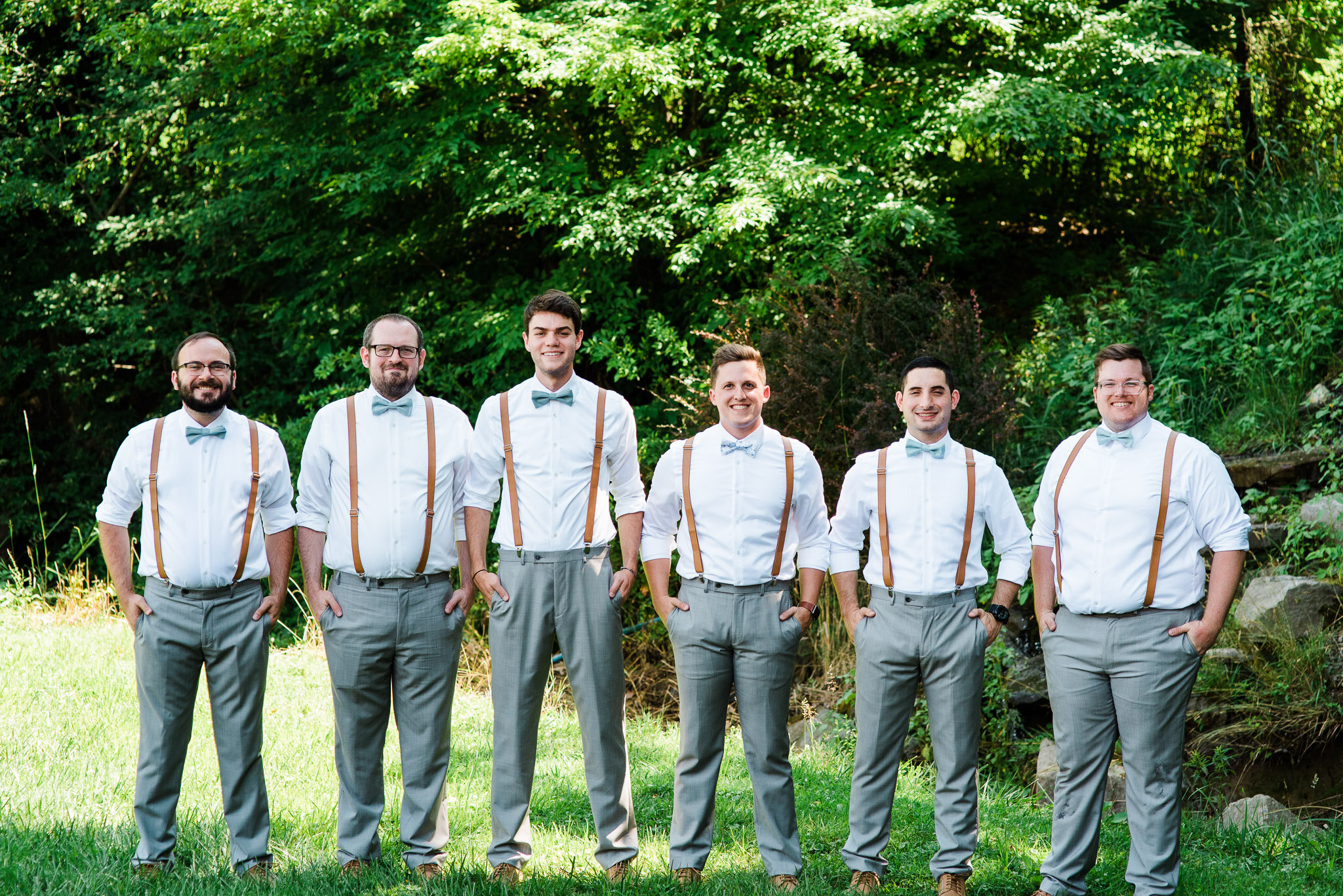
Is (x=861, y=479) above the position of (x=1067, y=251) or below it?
below

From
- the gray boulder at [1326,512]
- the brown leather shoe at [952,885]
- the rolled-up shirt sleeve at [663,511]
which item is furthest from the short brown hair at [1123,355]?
the gray boulder at [1326,512]

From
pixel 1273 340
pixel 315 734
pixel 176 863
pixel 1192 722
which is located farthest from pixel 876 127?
pixel 176 863

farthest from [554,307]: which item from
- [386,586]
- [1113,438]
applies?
[1113,438]

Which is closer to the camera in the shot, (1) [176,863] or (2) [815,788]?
(1) [176,863]

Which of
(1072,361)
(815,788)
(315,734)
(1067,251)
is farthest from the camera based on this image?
(1067,251)

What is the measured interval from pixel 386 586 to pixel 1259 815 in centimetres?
437

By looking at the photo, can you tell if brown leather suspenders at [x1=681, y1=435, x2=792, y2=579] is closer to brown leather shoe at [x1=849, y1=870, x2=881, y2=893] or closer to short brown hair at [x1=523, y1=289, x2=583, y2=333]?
short brown hair at [x1=523, y1=289, x2=583, y2=333]

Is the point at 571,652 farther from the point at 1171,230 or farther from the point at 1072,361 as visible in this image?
the point at 1171,230

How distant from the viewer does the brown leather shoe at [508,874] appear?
4168mm

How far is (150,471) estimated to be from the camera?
14.1 feet

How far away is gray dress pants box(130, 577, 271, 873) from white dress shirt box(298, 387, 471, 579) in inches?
17.5

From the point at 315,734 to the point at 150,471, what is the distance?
2905mm

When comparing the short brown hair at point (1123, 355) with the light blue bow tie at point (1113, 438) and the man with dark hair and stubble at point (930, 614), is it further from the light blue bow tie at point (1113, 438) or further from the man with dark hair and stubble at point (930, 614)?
the man with dark hair and stubble at point (930, 614)

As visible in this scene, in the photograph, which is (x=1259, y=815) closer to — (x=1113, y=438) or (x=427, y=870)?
(x=1113, y=438)
